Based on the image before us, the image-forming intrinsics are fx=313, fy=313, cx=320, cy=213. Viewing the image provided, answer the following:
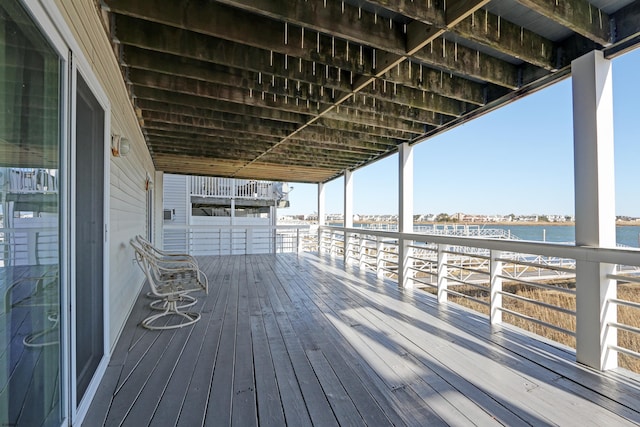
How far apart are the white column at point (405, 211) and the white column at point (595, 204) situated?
7.95 ft

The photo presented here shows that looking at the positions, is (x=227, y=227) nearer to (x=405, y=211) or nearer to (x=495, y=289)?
(x=405, y=211)

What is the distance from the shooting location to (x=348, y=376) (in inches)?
79.0

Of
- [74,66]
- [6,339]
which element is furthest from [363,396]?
[74,66]

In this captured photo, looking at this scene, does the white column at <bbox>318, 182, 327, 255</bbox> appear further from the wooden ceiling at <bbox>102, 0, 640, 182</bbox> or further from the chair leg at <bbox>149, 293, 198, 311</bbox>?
the chair leg at <bbox>149, 293, 198, 311</bbox>

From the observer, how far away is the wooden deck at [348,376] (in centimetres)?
162

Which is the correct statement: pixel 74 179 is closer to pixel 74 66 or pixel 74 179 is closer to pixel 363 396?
pixel 74 66

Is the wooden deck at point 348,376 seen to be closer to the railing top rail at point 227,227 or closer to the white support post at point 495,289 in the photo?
the white support post at point 495,289

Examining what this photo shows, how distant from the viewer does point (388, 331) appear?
2820 mm

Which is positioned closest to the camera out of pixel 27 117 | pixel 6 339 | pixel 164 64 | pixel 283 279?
pixel 6 339

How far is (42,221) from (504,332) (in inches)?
131

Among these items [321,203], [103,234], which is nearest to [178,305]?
[103,234]

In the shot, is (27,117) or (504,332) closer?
(27,117)

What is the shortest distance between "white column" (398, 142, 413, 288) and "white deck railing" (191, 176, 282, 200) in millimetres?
6718

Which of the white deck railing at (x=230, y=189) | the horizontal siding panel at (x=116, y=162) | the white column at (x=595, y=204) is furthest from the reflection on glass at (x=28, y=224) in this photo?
the white deck railing at (x=230, y=189)
